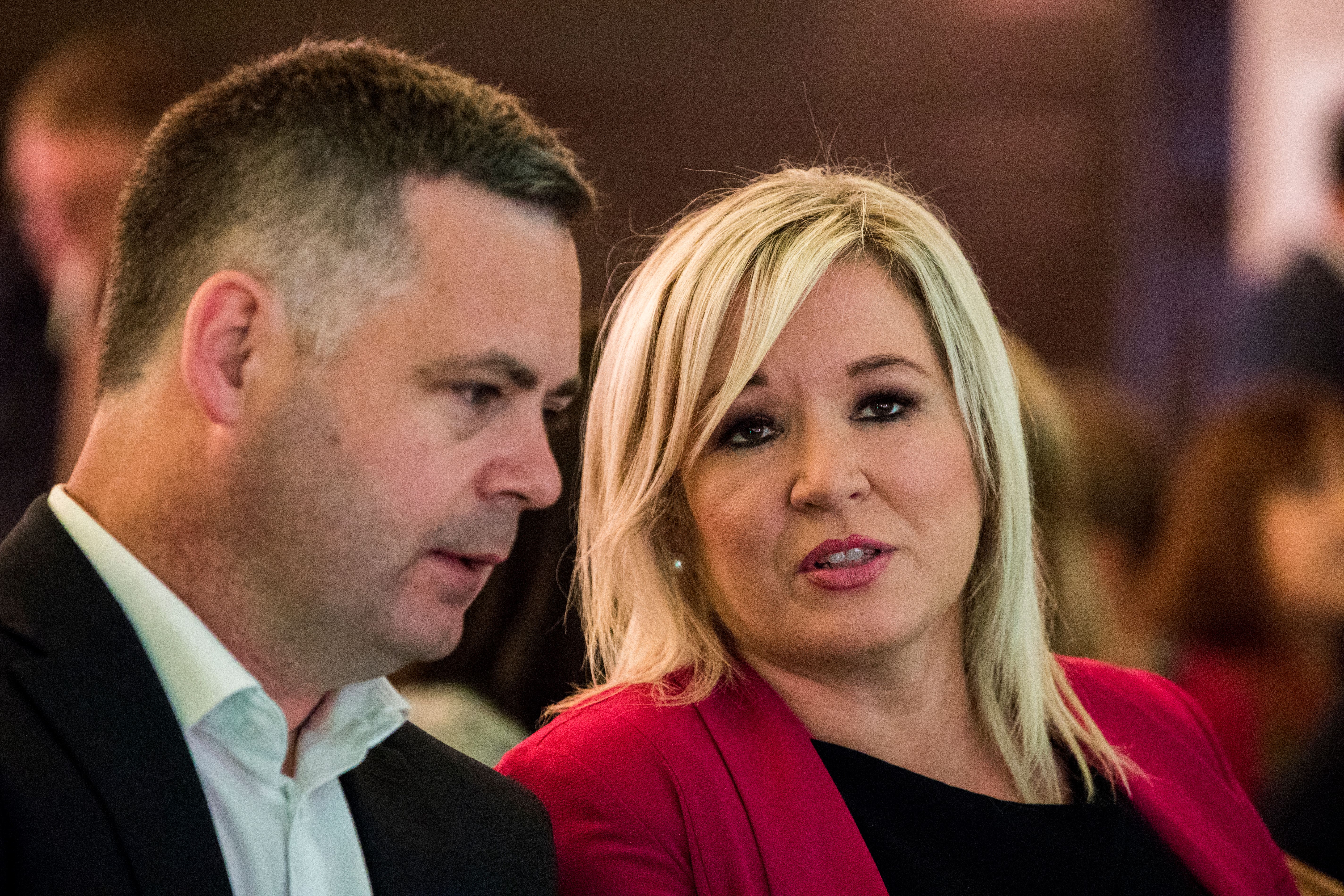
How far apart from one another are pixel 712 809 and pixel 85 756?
0.66 metres

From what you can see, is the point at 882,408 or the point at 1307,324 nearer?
the point at 882,408

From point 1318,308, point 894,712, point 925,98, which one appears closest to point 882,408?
point 894,712

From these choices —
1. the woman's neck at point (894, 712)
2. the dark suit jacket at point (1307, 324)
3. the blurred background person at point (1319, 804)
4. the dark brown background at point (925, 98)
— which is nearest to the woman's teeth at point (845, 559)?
the woman's neck at point (894, 712)

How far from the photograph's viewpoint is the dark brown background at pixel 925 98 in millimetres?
4395

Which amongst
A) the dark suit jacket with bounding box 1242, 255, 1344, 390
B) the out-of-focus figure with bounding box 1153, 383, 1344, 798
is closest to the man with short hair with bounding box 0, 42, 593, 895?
the out-of-focus figure with bounding box 1153, 383, 1344, 798

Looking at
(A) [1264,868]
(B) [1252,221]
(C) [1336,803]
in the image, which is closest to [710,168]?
(B) [1252,221]

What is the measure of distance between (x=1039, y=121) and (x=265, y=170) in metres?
4.30

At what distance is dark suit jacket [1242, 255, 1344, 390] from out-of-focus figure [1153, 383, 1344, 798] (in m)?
1.00

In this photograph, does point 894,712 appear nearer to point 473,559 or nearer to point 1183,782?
point 1183,782

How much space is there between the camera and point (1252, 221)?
212 inches

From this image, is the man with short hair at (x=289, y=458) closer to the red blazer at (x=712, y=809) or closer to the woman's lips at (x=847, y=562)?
the red blazer at (x=712, y=809)

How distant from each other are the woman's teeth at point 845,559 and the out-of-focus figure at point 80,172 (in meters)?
1.85

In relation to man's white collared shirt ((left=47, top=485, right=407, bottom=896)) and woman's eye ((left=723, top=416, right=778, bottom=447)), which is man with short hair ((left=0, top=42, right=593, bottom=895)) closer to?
man's white collared shirt ((left=47, top=485, right=407, bottom=896))

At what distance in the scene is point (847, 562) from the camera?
4.98 feet
